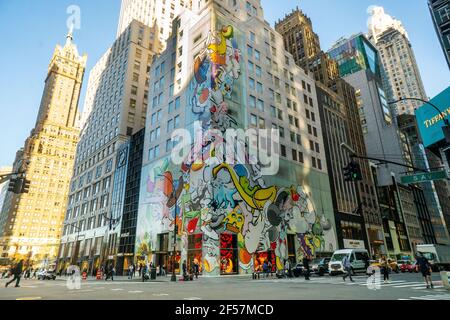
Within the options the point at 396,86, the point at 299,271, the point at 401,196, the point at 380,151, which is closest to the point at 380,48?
the point at 396,86

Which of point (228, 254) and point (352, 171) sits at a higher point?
point (352, 171)

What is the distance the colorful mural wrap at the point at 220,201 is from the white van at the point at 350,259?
1034 centimetres

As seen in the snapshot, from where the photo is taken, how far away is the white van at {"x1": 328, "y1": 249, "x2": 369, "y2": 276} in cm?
2717

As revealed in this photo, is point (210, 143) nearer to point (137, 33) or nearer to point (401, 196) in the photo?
point (137, 33)

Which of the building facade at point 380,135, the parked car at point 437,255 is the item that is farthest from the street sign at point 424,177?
the building facade at point 380,135

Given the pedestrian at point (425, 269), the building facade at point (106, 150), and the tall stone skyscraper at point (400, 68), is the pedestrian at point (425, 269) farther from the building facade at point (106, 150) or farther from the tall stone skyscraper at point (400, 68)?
the tall stone skyscraper at point (400, 68)

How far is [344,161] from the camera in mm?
63219

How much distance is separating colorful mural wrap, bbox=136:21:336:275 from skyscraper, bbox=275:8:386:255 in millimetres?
12774

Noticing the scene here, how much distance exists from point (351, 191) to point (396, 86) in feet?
486

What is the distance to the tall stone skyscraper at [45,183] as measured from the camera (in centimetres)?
13438

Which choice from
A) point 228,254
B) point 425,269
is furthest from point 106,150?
point 425,269

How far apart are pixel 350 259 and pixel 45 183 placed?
15129cm

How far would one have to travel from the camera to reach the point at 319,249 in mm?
47844

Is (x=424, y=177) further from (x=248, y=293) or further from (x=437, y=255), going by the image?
(x=437, y=255)
